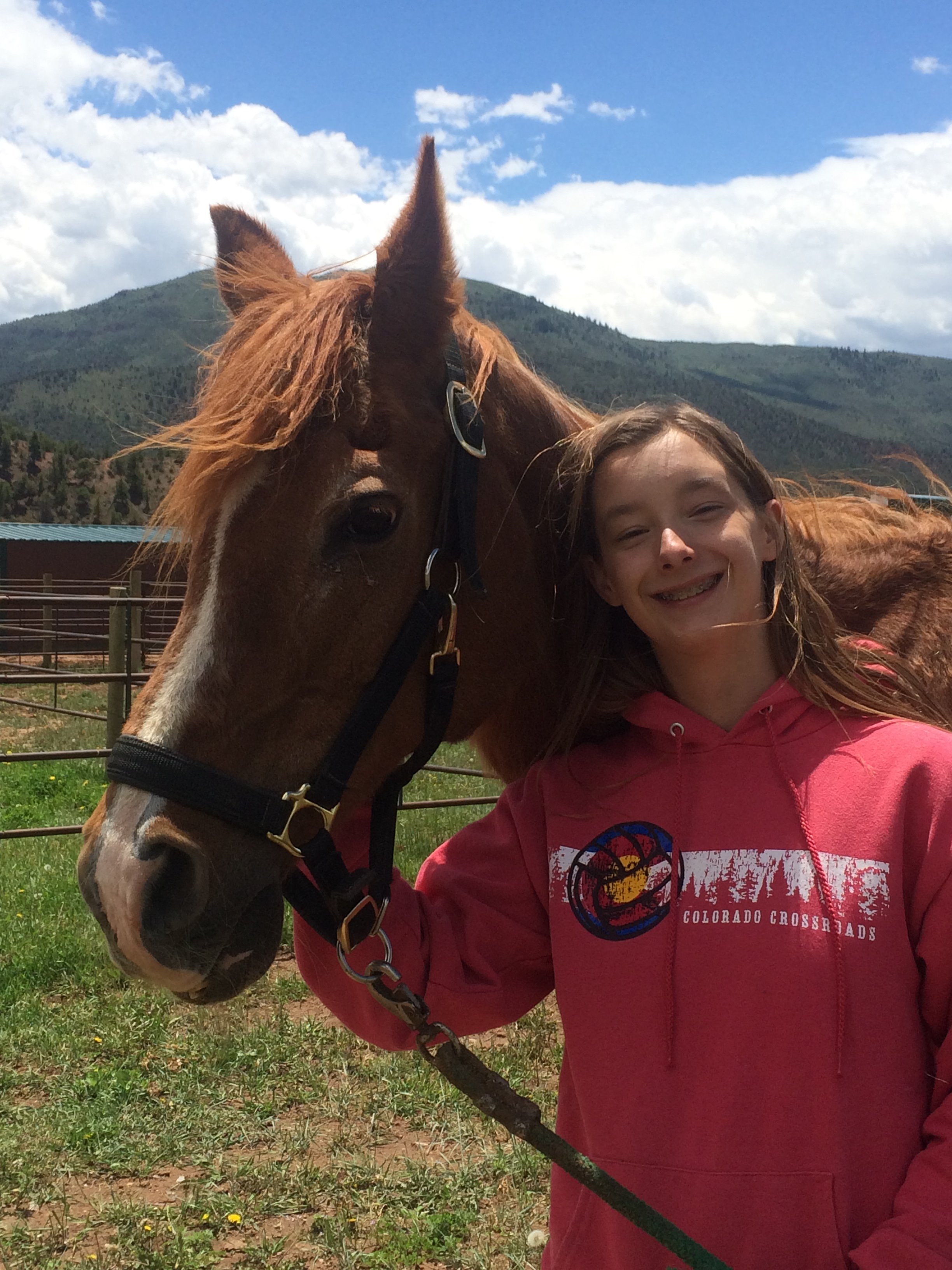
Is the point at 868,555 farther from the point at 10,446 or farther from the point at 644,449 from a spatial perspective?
the point at 10,446

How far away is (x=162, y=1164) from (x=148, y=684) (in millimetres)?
2406

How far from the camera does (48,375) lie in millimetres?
95125

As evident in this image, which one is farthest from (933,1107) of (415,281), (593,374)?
(593,374)

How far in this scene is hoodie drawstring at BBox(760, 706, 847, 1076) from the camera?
1.21m

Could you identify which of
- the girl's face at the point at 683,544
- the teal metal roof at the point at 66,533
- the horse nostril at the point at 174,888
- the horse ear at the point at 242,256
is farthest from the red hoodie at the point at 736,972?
the teal metal roof at the point at 66,533

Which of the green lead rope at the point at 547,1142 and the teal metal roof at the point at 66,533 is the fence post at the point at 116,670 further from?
the teal metal roof at the point at 66,533

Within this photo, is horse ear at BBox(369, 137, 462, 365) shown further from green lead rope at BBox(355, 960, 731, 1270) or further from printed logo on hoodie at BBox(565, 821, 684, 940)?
green lead rope at BBox(355, 960, 731, 1270)

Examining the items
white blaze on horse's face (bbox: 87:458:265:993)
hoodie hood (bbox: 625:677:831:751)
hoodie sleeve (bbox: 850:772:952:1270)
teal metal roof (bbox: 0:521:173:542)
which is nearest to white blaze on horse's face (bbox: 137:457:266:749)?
white blaze on horse's face (bbox: 87:458:265:993)

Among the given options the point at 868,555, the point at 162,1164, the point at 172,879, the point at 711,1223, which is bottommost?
the point at 162,1164

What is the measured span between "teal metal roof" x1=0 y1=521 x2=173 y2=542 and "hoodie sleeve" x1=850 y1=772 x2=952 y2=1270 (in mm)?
25952

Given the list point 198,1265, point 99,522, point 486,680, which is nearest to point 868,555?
point 486,680

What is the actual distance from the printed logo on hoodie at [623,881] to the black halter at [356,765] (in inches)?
12.1

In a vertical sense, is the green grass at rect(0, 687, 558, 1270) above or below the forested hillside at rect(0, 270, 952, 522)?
below

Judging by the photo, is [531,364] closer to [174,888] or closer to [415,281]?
[415,281]
